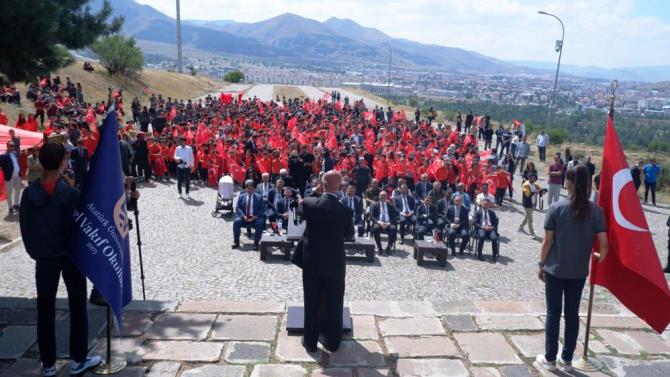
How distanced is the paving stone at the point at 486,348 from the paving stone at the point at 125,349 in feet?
10.4

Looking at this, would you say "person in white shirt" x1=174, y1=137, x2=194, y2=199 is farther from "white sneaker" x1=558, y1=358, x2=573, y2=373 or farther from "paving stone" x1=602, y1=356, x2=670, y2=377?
"paving stone" x1=602, y1=356, x2=670, y2=377

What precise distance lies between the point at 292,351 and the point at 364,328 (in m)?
0.94

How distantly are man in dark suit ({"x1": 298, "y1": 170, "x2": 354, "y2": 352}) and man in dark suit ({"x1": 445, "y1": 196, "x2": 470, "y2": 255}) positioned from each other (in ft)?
20.2

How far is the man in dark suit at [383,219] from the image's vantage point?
1077 cm

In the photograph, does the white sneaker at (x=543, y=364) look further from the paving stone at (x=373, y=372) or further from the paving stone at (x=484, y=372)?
the paving stone at (x=373, y=372)

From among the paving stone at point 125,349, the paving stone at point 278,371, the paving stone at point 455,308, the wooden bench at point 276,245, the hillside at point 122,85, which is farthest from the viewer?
the hillside at point 122,85

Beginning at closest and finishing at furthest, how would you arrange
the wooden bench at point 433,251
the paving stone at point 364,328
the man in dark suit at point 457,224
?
the paving stone at point 364,328, the wooden bench at point 433,251, the man in dark suit at point 457,224

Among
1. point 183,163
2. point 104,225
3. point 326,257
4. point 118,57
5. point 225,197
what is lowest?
point 225,197

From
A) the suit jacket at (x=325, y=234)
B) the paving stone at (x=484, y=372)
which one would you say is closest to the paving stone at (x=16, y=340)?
the suit jacket at (x=325, y=234)

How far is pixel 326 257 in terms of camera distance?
16.6ft

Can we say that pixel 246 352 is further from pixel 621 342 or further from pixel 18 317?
pixel 621 342

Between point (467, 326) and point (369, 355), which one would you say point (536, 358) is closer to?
point (467, 326)

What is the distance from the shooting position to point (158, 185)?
15781 mm

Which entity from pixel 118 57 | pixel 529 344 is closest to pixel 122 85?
pixel 118 57
